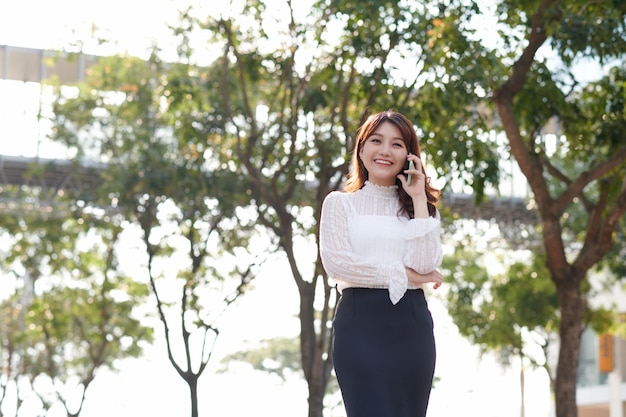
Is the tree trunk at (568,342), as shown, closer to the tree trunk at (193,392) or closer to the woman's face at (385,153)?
the tree trunk at (193,392)

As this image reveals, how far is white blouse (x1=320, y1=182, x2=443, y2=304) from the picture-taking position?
14.1 ft

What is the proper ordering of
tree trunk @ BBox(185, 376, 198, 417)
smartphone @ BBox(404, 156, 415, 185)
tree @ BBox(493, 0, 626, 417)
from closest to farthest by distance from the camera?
smartphone @ BBox(404, 156, 415, 185) < tree @ BBox(493, 0, 626, 417) < tree trunk @ BBox(185, 376, 198, 417)

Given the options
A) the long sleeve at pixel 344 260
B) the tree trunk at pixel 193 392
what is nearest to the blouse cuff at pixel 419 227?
the long sleeve at pixel 344 260

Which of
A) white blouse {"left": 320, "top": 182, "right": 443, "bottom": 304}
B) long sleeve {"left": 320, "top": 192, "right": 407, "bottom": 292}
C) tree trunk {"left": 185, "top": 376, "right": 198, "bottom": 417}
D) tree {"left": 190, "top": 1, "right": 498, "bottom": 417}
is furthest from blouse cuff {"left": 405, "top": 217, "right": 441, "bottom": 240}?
tree trunk {"left": 185, "top": 376, "right": 198, "bottom": 417}

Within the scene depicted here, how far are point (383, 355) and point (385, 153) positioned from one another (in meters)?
0.76

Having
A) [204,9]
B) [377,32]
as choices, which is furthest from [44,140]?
[377,32]

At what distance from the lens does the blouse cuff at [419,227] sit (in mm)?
4316

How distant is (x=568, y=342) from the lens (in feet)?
45.5

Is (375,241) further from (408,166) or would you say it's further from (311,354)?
(311,354)

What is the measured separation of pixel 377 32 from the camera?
572 inches

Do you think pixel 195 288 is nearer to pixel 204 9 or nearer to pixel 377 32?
pixel 204 9

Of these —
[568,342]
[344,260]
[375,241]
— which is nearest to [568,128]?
[568,342]

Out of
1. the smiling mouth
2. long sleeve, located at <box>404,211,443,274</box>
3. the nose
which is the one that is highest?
the nose

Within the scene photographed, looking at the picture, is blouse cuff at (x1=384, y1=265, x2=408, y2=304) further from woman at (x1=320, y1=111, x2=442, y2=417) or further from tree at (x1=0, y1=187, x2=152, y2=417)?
tree at (x1=0, y1=187, x2=152, y2=417)
